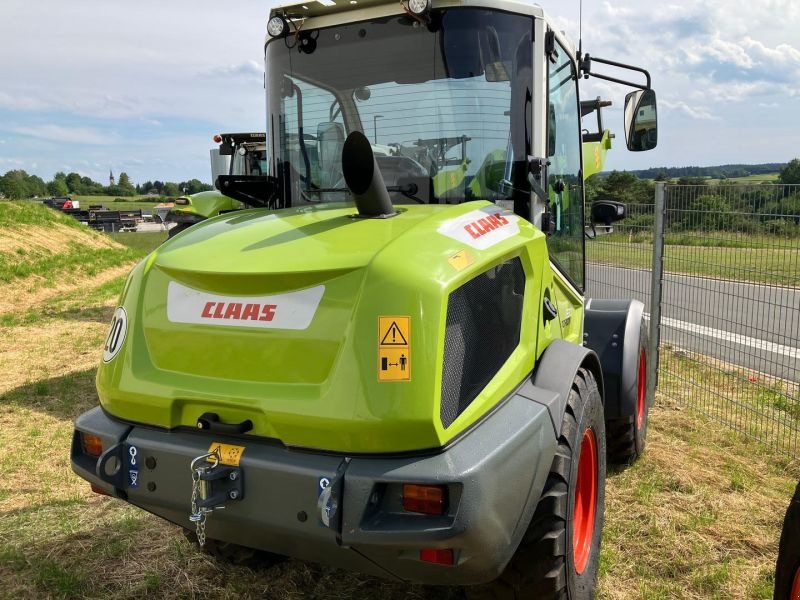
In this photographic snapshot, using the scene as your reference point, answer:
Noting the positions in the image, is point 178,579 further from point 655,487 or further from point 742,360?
point 742,360

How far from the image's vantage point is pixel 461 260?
2.10 meters

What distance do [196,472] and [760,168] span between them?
15.9 ft

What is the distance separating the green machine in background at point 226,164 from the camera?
9.41 meters

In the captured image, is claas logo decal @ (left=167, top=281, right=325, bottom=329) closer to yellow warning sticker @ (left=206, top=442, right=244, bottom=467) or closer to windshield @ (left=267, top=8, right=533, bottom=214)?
yellow warning sticker @ (left=206, top=442, right=244, bottom=467)

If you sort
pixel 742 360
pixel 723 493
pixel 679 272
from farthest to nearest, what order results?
pixel 742 360, pixel 679 272, pixel 723 493

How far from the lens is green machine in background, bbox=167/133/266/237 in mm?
9414

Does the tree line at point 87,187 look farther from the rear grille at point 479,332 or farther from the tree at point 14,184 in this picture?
the rear grille at point 479,332

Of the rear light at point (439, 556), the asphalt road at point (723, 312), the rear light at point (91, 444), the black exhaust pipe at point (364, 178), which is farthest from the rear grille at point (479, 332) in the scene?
the asphalt road at point (723, 312)

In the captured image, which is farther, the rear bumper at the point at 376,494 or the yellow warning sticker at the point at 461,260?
the yellow warning sticker at the point at 461,260

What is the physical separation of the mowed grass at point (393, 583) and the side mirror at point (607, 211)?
1.62 m

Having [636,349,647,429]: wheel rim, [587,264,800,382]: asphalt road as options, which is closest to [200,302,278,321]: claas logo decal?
[636,349,647,429]: wheel rim

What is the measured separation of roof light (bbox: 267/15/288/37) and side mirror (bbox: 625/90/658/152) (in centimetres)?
184

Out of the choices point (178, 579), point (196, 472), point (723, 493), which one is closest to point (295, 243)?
point (196, 472)

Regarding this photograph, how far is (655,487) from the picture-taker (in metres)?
4.02
